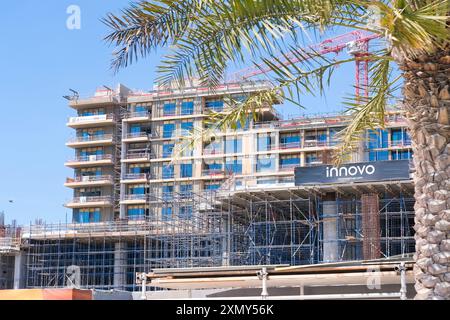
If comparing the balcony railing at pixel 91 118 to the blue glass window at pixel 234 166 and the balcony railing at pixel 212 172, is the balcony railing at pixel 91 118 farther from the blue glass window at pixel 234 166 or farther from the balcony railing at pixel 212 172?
the blue glass window at pixel 234 166

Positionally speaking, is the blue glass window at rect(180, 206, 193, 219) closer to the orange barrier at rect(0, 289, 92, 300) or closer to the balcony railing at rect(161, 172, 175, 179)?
the balcony railing at rect(161, 172, 175, 179)

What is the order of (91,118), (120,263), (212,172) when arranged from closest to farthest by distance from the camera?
1. (120,263)
2. (212,172)
3. (91,118)

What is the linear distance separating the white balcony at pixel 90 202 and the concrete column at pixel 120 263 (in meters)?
6.57

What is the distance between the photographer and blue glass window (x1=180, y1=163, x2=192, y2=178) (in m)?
81.3

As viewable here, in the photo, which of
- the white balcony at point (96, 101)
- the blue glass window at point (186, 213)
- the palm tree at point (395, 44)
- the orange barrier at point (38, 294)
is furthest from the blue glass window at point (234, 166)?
the palm tree at point (395, 44)

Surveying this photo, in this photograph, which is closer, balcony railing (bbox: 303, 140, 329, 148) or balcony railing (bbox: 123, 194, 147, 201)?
balcony railing (bbox: 303, 140, 329, 148)

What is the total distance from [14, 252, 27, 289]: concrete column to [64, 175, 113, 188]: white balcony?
10026 mm

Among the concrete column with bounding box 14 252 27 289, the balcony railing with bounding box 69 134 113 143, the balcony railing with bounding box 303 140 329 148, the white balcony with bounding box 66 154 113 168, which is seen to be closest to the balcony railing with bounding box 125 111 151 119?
the balcony railing with bounding box 69 134 113 143

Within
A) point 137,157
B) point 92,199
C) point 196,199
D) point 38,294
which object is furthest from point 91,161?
point 38,294

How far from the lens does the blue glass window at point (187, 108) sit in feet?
275

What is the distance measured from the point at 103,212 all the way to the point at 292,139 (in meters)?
23.3

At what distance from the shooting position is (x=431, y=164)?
9.94m

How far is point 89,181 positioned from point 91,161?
2490 millimetres

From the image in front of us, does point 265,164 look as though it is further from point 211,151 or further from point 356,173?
point 356,173
